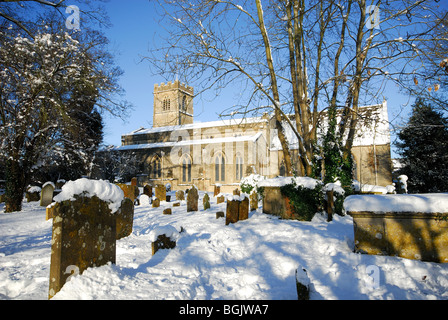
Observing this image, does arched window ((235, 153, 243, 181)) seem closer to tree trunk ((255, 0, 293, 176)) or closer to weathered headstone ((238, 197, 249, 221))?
tree trunk ((255, 0, 293, 176))

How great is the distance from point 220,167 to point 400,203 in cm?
2437

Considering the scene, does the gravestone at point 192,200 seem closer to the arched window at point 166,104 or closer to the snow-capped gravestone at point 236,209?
the snow-capped gravestone at point 236,209

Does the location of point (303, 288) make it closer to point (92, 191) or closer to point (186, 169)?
point (92, 191)

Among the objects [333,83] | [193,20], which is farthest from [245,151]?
[193,20]

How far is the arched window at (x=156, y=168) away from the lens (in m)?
32.6

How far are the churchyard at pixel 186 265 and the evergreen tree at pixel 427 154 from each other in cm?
1738

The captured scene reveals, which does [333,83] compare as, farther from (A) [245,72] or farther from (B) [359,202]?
(B) [359,202]

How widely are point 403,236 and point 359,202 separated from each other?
0.78 metres

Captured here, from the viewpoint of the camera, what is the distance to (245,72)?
26.6 ft

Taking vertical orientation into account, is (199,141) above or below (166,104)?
below

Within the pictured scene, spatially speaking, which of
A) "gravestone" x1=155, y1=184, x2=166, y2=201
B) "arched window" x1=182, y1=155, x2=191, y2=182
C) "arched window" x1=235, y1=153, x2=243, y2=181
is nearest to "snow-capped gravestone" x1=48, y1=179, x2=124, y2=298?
"gravestone" x1=155, y1=184, x2=166, y2=201

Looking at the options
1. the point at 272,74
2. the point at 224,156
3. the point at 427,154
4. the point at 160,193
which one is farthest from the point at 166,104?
the point at 272,74

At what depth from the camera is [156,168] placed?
108 ft

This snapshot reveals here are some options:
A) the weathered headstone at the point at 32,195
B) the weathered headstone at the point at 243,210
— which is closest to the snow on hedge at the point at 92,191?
the weathered headstone at the point at 243,210
